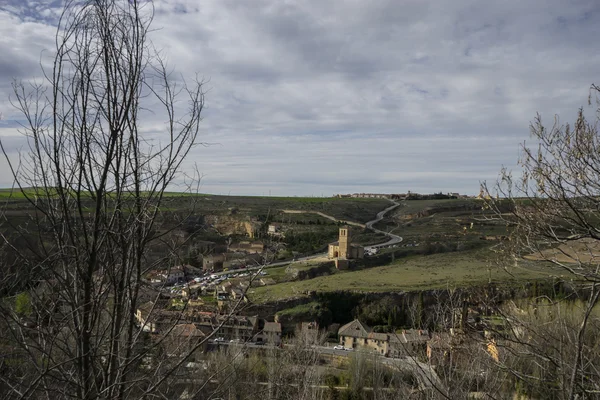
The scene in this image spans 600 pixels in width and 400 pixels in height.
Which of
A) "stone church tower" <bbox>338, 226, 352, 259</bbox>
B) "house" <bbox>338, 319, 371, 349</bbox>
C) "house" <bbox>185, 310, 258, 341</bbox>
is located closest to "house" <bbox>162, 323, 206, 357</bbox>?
"house" <bbox>185, 310, 258, 341</bbox>

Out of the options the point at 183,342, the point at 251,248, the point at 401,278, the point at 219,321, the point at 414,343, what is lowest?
the point at 401,278

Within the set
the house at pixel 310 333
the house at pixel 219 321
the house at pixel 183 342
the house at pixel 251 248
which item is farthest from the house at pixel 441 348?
the house at pixel 310 333

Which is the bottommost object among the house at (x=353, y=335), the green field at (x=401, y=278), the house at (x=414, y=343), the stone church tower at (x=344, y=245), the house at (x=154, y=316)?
the house at (x=353, y=335)

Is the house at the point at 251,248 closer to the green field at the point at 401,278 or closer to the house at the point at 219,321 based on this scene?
the house at the point at 219,321

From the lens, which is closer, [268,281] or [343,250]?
[268,281]

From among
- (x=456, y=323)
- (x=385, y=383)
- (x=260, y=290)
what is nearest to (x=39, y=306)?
(x=456, y=323)

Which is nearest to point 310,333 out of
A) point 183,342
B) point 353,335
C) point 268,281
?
point 353,335

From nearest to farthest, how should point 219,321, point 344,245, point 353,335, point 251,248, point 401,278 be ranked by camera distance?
point 219,321
point 251,248
point 353,335
point 401,278
point 344,245

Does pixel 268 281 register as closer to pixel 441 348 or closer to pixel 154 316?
pixel 441 348

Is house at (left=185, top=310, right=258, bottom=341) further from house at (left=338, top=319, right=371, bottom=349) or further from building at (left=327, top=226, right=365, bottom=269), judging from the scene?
building at (left=327, top=226, right=365, bottom=269)

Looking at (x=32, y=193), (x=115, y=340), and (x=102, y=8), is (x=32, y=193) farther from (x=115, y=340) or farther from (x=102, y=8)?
(x=102, y=8)

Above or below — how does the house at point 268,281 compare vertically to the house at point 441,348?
below
